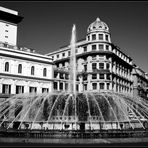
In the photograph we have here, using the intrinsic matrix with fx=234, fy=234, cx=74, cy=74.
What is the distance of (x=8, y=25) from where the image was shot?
58.8 metres

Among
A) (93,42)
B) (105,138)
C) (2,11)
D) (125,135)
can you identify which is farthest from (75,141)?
(93,42)

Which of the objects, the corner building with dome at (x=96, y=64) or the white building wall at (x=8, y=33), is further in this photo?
the corner building with dome at (x=96, y=64)

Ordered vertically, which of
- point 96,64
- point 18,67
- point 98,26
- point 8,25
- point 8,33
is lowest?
point 18,67

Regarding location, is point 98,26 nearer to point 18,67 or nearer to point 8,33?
point 8,33

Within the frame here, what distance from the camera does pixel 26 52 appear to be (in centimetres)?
5106

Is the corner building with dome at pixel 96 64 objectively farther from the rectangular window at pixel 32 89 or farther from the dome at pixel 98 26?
the rectangular window at pixel 32 89

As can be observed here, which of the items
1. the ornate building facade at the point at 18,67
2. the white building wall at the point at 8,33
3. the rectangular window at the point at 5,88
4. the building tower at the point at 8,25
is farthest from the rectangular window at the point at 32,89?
the white building wall at the point at 8,33

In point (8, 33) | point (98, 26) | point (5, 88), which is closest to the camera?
point (5, 88)

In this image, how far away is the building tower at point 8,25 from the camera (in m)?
57.2

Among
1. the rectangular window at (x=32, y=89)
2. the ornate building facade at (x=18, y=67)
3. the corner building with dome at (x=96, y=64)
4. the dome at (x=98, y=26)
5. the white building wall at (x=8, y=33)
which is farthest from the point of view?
the dome at (x=98, y=26)

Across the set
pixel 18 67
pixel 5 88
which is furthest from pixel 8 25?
pixel 5 88

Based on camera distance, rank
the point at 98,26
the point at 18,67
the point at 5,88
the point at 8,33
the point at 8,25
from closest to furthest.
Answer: the point at 5,88 < the point at 18,67 < the point at 8,33 < the point at 8,25 < the point at 98,26

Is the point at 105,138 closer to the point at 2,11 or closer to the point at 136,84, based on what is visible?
the point at 2,11

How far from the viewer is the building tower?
57188 mm
